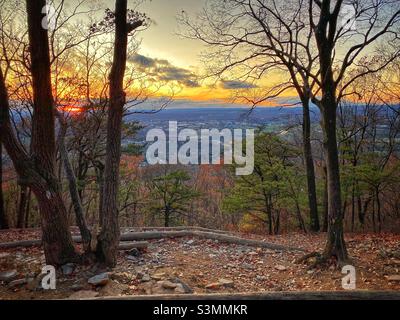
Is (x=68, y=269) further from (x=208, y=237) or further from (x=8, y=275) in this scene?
(x=208, y=237)

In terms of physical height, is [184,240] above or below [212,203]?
above

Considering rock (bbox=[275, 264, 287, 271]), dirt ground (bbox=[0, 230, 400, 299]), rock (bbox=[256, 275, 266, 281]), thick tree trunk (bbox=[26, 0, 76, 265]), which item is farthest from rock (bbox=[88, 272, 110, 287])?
rock (bbox=[275, 264, 287, 271])

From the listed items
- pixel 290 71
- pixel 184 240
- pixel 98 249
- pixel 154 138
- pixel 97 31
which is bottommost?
pixel 184 240

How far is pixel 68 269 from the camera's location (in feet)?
19.5

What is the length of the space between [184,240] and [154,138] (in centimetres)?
1291

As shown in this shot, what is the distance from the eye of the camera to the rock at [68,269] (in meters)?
5.88

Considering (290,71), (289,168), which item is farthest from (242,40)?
(289,168)

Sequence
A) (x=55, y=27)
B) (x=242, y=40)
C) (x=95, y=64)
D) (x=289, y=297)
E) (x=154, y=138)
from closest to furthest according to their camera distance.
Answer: (x=289, y=297) → (x=242, y=40) → (x=55, y=27) → (x=95, y=64) → (x=154, y=138)

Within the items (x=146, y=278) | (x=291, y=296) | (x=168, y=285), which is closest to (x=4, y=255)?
(x=146, y=278)

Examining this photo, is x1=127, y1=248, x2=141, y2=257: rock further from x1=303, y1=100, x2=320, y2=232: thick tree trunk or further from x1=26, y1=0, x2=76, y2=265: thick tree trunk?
x1=303, y1=100, x2=320, y2=232: thick tree trunk

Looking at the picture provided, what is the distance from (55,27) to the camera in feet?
30.0

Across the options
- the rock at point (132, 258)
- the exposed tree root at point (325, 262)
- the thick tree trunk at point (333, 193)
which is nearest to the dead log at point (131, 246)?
the rock at point (132, 258)

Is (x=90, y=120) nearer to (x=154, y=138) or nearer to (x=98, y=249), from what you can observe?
(x=98, y=249)

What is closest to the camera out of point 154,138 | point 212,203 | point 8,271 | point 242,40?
point 8,271
